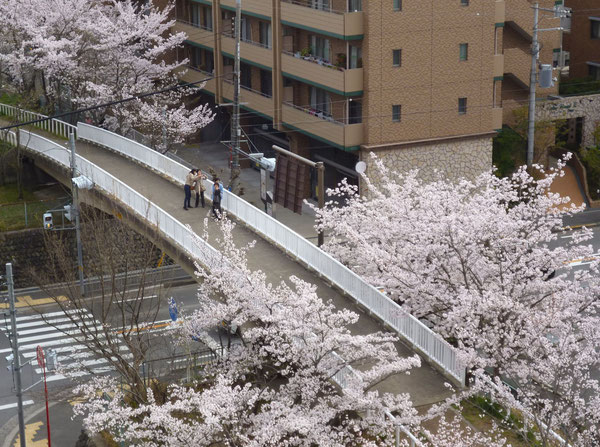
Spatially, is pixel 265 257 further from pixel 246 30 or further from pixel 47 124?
pixel 246 30

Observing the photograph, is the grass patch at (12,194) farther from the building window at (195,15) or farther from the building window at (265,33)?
the building window at (195,15)

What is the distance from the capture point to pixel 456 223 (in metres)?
23.0

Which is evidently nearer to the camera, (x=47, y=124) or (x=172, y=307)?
(x=172, y=307)

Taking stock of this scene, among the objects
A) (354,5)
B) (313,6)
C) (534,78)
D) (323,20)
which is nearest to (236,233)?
(323,20)

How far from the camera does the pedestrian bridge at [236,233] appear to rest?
71.7ft

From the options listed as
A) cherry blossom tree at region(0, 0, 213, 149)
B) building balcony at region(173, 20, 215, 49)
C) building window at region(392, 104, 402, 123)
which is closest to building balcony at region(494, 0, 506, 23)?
building window at region(392, 104, 402, 123)

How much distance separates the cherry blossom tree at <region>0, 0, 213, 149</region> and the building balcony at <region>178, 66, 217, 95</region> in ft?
13.7

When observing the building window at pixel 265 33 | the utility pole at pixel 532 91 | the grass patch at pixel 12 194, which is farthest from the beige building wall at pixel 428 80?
the grass patch at pixel 12 194

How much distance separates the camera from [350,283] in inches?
974

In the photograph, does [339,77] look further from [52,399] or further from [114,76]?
[52,399]

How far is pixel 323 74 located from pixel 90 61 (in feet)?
41.1

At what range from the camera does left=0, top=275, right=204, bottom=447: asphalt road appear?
89.4 ft

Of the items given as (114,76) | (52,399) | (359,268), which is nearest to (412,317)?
(359,268)

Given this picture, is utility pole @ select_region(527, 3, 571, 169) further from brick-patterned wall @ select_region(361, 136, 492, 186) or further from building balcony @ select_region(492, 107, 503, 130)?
brick-patterned wall @ select_region(361, 136, 492, 186)
